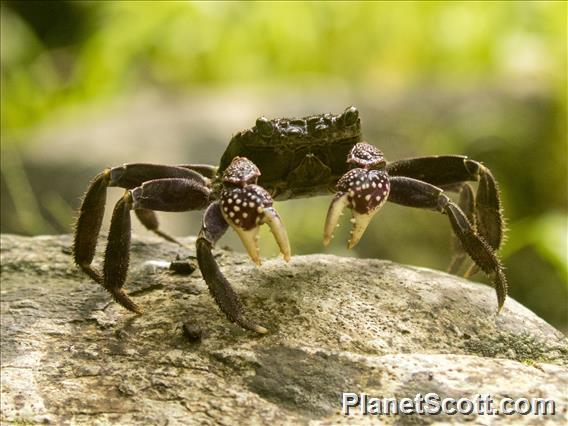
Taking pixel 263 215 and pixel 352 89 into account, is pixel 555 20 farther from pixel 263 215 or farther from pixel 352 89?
pixel 263 215

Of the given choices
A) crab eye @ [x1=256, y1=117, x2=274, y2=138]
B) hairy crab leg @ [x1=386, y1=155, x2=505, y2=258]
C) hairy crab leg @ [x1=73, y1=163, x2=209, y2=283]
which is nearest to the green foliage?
hairy crab leg @ [x1=386, y1=155, x2=505, y2=258]

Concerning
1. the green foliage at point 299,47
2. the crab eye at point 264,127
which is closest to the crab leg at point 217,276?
the crab eye at point 264,127

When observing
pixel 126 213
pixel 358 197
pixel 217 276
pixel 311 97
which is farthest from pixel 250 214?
pixel 311 97

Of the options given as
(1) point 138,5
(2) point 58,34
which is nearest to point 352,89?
(1) point 138,5

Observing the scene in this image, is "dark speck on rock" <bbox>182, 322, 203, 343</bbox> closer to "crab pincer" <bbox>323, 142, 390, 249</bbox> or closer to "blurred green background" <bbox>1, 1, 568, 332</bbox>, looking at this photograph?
"crab pincer" <bbox>323, 142, 390, 249</bbox>

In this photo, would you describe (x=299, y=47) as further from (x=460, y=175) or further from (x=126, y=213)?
(x=126, y=213)

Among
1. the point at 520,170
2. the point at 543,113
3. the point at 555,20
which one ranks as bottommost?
the point at 520,170

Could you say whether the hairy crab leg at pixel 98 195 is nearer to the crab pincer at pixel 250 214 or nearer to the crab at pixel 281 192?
the crab at pixel 281 192
